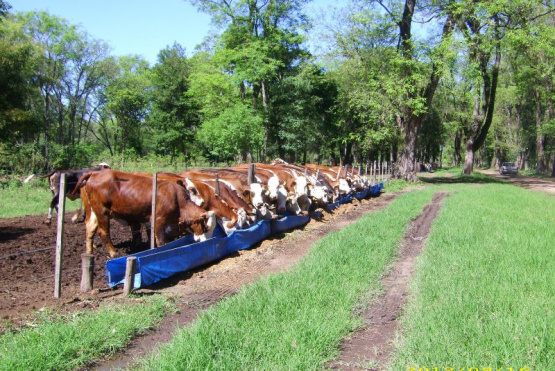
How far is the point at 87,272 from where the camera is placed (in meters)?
5.73

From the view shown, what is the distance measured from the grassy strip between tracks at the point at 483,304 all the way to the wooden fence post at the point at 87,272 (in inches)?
158

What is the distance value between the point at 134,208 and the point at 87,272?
246 cm

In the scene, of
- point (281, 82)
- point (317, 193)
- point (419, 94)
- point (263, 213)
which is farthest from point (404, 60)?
point (263, 213)

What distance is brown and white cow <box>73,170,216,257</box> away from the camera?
7.92 metres

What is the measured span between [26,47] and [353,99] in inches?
756

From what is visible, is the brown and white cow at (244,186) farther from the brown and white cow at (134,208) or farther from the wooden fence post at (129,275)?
the wooden fence post at (129,275)

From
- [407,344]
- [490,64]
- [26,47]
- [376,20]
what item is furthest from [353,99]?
[407,344]

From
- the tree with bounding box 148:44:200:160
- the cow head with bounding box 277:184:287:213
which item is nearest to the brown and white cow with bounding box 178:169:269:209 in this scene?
the cow head with bounding box 277:184:287:213

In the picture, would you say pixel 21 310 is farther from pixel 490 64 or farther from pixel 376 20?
pixel 490 64

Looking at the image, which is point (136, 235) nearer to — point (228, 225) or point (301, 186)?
point (228, 225)

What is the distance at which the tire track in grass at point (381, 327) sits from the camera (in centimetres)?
393

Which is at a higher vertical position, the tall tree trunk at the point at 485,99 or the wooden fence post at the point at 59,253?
the tall tree trunk at the point at 485,99

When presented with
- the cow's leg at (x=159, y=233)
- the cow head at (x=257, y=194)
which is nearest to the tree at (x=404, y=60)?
the cow head at (x=257, y=194)

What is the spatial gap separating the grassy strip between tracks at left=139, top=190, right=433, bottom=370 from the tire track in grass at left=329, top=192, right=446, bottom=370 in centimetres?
12
